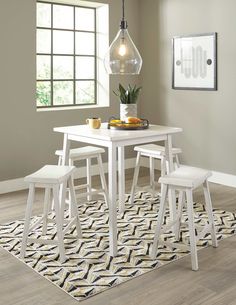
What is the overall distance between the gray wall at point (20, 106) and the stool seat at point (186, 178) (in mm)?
2355

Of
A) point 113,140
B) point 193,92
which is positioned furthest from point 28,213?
point 193,92

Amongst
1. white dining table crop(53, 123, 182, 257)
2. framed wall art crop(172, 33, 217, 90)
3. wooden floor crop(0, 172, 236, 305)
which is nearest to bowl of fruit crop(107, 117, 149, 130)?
white dining table crop(53, 123, 182, 257)

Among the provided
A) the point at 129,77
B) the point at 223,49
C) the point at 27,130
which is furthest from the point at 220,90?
the point at 27,130

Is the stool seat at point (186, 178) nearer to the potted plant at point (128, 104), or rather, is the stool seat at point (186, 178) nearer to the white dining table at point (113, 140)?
the white dining table at point (113, 140)

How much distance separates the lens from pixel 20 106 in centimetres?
494

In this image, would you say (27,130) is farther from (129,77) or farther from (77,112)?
(129,77)

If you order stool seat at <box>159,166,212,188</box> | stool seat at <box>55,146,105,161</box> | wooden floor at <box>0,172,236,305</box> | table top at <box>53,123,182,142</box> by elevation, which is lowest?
wooden floor at <box>0,172,236,305</box>

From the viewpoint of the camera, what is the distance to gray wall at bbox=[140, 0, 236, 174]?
4.97m

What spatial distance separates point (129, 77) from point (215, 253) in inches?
133

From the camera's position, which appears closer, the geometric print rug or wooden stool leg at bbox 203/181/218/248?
the geometric print rug

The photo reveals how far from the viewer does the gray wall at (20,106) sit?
476 cm

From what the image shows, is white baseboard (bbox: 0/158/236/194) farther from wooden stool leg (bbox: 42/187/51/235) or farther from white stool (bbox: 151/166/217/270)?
white stool (bbox: 151/166/217/270)

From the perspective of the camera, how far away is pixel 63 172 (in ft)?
10.4

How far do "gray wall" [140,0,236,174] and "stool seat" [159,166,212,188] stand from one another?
2.01m
